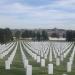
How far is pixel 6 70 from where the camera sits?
53.3 feet

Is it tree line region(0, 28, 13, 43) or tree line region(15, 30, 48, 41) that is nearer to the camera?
tree line region(0, 28, 13, 43)

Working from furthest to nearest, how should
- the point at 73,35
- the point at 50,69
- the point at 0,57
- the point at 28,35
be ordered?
the point at 28,35, the point at 73,35, the point at 0,57, the point at 50,69

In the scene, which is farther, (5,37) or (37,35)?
(37,35)

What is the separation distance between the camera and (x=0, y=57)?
23.9 m

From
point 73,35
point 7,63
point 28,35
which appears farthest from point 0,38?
point 28,35

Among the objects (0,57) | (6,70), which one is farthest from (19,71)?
(0,57)

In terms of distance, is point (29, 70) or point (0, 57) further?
point (0, 57)

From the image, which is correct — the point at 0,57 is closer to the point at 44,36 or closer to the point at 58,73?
the point at 58,73

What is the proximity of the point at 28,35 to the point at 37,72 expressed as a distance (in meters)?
125

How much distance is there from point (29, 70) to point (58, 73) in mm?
2443

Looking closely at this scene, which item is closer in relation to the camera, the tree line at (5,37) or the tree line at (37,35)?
the tree line at (5,37)

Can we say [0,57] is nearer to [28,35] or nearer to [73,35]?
[73,35]

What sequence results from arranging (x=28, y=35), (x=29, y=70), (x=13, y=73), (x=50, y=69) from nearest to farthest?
(x=29, y=70) < (x=50, y=69) < (x=13, y=73) < (x=28, y=35)

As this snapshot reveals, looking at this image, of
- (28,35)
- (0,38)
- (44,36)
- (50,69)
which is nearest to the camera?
(50,69)
